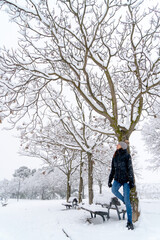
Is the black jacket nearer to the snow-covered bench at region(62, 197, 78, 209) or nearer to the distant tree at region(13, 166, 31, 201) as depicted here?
the snow-covered bench at region(62, 197, 78, 209)

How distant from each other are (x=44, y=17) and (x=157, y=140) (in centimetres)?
1506

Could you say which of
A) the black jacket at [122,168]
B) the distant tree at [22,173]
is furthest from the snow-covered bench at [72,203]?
the distant tree at [22,173]

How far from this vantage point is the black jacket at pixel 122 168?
12.5 feet

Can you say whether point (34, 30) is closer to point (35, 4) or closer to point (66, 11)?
point (35, 4)

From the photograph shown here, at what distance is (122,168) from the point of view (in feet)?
12.8

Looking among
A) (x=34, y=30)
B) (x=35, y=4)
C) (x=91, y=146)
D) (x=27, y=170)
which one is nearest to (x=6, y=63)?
(x=34, y=30)

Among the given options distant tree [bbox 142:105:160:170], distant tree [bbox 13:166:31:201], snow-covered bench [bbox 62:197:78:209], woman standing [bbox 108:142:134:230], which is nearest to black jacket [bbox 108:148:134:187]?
woman standing [bbox 108:142:134:230]

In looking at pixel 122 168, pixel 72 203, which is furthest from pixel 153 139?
pixel 122 168

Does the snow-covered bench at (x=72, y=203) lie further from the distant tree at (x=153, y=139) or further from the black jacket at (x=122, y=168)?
the distant tree at (x=153, y=139)

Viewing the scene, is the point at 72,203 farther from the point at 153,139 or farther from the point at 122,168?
the point at 153,139

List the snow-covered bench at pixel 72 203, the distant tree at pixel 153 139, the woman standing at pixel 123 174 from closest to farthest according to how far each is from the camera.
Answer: the woman standing at pixel 123 174, the snow-covered bench at pixel 72 203, the distant tree at pixel 153 139

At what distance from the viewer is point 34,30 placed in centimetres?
559

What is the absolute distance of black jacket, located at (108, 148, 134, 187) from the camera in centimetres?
382

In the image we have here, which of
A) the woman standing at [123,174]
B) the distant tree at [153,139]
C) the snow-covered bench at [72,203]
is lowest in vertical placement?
the snow-covered bench at [72,203]
